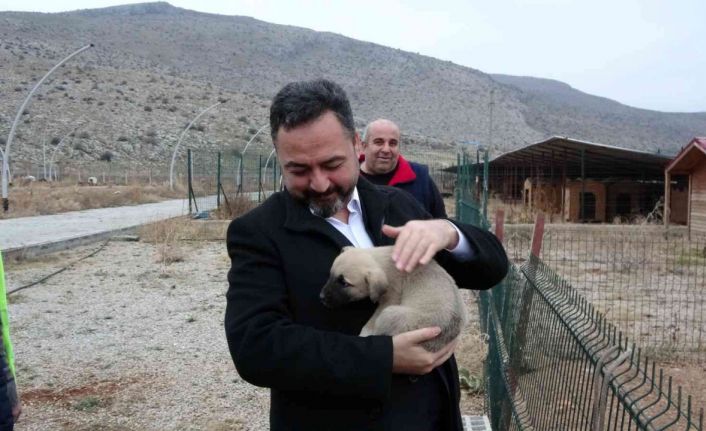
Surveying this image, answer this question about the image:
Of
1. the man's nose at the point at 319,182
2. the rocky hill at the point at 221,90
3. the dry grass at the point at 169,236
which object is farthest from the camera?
the rocky hill at the point at 221,90

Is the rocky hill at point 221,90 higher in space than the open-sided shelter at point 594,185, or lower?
higher

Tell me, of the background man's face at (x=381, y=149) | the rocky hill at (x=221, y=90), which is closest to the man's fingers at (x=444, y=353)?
the background man's face at (x=381, y=149)

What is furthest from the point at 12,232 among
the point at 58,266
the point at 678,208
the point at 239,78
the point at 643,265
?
the point at 239,78

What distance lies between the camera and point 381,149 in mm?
6262

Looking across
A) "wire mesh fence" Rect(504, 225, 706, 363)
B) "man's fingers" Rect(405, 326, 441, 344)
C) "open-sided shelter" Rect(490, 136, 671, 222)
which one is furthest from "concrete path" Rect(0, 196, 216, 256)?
"man's fingers" Rect(405, 326, 441, 344)

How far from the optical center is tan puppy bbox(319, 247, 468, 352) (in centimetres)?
197

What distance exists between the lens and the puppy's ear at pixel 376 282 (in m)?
2.11

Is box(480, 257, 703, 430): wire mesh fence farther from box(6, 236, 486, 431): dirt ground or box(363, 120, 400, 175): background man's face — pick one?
box(363, 120, 400, 175): background man's face

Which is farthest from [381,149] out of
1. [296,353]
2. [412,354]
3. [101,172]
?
[101,172]

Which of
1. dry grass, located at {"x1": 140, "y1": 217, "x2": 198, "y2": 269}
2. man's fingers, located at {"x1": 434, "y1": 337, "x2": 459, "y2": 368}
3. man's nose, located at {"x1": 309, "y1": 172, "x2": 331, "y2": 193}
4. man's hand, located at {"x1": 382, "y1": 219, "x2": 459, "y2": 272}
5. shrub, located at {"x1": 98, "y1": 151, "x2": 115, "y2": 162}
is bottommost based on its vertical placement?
dry grass, located at {"x1": 140, "y1": 217, "x2": 198, "y2": 269}

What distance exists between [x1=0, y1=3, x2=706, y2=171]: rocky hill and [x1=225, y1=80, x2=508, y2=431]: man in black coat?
4836cm

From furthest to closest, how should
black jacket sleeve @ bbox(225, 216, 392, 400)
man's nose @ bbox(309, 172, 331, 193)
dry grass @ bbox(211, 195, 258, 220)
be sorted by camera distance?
dry grass @ bbox(211, 195, 258, 220)
man's nose @ bbox(309, 172, 331, 193)
black jacket sleeve @ bbox(225, 216, 392, 400)

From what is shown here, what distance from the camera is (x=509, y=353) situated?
4504 millimetres

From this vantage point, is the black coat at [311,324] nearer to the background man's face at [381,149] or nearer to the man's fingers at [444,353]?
the man's fingers at [444,353]
